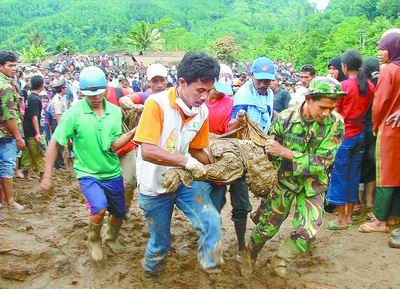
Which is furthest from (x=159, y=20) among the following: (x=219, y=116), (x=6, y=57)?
(x=219, y=116)

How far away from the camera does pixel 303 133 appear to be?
3.89 m

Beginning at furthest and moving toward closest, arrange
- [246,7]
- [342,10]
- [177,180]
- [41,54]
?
[246,7] < [342,10] < [41,54] < [177,180]

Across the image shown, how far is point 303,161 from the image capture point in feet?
12.4

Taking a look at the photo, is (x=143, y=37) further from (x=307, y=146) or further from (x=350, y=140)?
(x=307, y=146)

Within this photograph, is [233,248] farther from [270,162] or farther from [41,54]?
[41,54]

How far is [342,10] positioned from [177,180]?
217 feet

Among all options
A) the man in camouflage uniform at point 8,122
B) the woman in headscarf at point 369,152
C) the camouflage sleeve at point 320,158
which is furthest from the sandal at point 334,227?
the man in camouflage uniform at point 8,122

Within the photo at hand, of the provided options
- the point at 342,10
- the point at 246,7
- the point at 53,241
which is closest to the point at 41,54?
the point at 342,10

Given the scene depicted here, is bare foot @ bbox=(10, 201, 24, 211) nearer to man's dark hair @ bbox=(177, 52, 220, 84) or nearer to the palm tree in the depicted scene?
man's dark hair @ bbox=(177, 52, 220, 84)

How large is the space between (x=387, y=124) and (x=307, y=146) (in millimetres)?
1468

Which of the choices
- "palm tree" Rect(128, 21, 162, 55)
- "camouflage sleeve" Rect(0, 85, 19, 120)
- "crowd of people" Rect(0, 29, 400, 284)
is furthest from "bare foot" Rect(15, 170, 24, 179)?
"palm tree" Rect(128, 21, 162, 55)

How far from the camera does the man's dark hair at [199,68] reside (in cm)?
319

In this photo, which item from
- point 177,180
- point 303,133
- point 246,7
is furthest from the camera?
point 246,7

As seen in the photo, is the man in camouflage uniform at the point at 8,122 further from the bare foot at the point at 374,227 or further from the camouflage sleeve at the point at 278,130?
the bare foot at the point at 374,227
